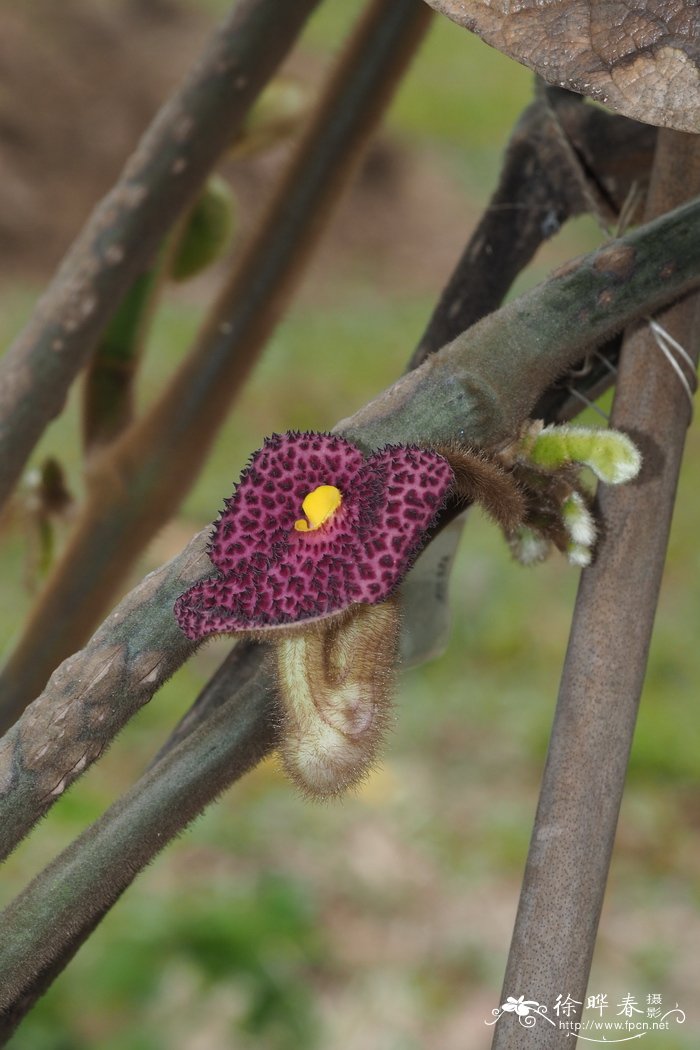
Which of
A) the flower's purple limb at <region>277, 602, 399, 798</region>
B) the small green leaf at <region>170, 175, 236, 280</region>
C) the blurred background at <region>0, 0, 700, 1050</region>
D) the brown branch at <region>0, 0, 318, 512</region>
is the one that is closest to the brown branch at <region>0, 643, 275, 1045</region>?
the flower's purple limb at <region>277, 602, 399, 798</region>

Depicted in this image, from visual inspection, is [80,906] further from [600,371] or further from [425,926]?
[425,926]

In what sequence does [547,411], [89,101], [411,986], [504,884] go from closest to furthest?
[547,411]
[411,986]
[504,884]
[89,101]

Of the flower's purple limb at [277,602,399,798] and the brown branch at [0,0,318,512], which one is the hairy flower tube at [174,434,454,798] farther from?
the brown branch at [0,0,318,512]

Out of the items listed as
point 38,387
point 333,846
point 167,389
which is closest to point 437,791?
point 333,846

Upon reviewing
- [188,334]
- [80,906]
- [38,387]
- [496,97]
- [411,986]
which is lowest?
[80,906]

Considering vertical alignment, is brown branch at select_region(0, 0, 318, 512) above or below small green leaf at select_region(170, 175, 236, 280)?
below

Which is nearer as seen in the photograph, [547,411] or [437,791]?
[547,411]
